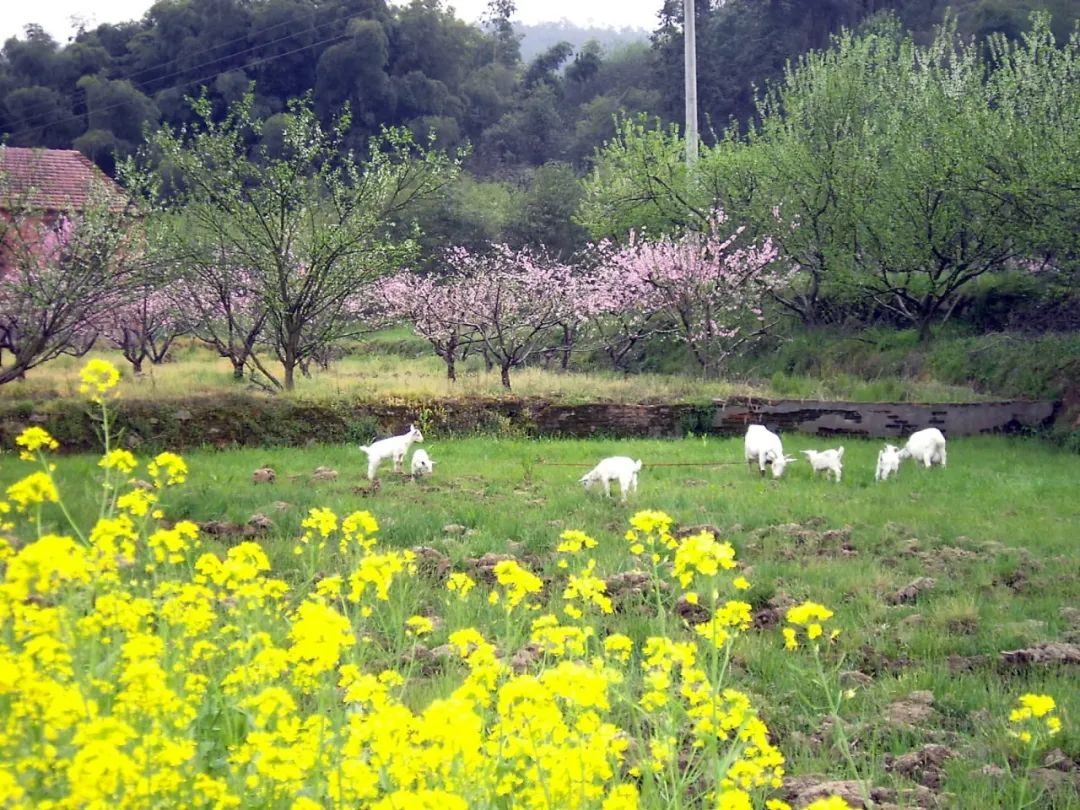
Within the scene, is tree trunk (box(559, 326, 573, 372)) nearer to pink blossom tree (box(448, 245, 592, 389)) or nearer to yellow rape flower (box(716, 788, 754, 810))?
pink blossom tree (box(448, 245, 592, 389))

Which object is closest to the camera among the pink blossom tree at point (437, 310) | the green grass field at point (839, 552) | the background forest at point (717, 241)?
the green grass field at point (839, 552)

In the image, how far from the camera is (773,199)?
2661cm

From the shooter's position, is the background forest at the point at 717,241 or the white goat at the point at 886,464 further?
the background forest at the point at 717,241

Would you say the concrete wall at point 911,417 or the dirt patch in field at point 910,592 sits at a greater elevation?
the dirt patch in field at point 910,592

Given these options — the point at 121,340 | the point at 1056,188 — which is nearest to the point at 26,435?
the point at 1056,188

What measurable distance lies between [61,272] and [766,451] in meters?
11.3

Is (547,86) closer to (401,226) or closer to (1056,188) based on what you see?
(401,226)

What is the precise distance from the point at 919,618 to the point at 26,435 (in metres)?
5.61

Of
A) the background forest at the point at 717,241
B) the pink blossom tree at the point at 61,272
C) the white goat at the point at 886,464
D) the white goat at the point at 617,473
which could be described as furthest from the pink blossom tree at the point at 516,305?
the white goat at the point at 617,473

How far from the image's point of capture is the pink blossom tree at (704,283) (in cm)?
2444

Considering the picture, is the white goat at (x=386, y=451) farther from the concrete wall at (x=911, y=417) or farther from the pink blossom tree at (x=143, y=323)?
the pink blossom tree at (x=143, y=323)

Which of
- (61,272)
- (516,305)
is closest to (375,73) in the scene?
(516,305)

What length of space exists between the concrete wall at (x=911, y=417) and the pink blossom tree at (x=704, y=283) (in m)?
5.96

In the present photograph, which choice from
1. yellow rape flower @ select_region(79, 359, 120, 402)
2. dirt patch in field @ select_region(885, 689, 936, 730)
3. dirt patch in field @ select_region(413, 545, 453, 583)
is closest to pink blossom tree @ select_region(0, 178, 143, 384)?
dirt patch in field @ select_region(413, 545, 453, 583)
